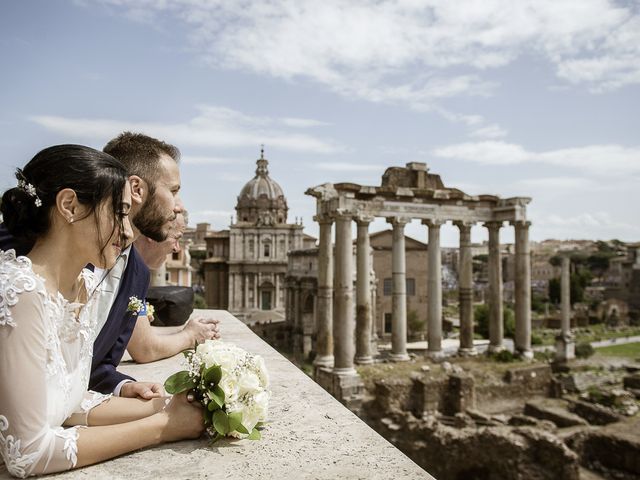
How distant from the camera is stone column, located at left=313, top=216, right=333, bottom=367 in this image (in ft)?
54.1

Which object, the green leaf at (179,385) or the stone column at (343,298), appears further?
the stone column at (343,298)

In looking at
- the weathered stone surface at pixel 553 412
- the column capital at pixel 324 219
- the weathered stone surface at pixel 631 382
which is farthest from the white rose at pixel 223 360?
the weathered stone surface at pixel 631 382

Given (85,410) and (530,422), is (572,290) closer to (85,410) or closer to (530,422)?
(530,422)

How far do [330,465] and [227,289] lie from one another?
→ 51.3m

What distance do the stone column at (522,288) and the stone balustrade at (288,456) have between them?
1829 centimetres

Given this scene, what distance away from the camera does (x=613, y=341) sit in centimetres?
4247

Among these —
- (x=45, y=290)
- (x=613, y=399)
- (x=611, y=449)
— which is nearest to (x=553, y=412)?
(x=611, y=449)

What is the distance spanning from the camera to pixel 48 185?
7.01 feet

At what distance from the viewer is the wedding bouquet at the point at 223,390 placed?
2336mm

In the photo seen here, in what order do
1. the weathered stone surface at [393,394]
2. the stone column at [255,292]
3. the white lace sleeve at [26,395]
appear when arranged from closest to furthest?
the white lace sleeve at [26,395] → the weathered stone surface at [393,394] → the stone column at [255,292]

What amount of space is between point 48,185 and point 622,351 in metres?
42.0

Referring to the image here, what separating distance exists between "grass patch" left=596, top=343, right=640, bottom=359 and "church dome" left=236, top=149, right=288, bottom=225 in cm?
3093

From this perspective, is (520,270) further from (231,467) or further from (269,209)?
(269,209)

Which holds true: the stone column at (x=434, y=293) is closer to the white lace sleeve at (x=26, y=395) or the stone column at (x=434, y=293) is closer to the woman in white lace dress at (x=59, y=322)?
the woman in white lace dress at (x=59, y=322)
